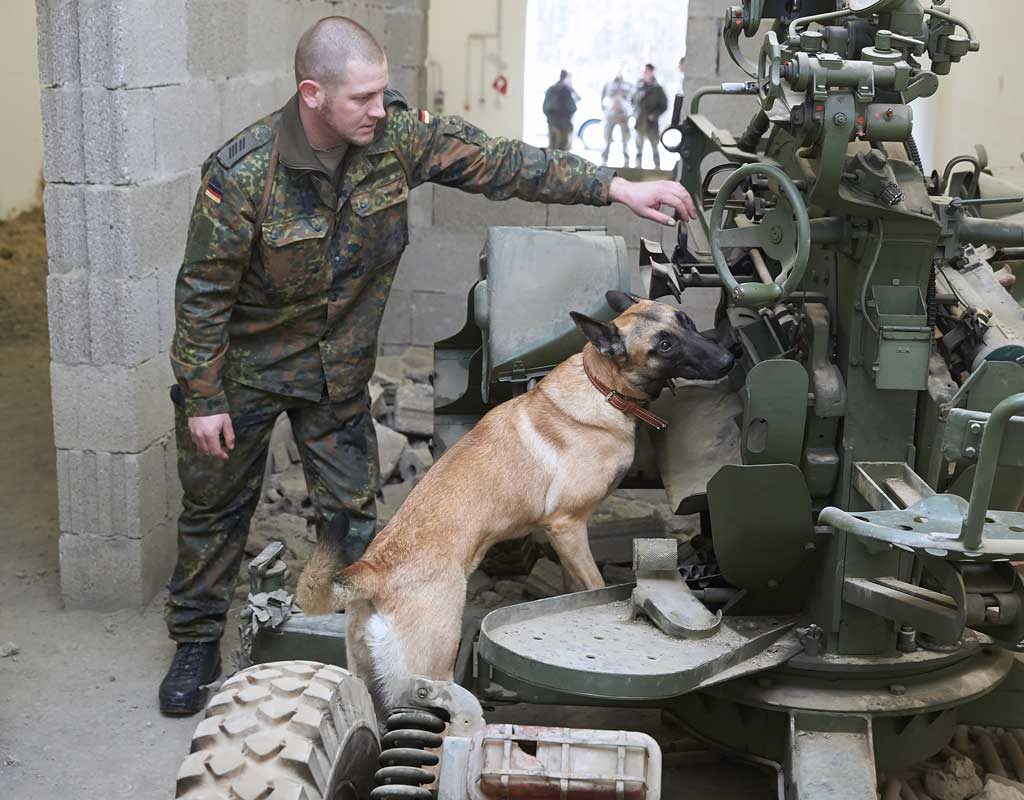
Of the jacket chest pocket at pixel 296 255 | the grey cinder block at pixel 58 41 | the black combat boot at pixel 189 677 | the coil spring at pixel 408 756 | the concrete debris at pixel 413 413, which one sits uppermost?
the grey cinder block at pixel 58 41

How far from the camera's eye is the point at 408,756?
3.05 m

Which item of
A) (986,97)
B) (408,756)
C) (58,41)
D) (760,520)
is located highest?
(58,41)

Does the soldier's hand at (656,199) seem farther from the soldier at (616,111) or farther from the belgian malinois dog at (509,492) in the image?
the soldier at (616,111)

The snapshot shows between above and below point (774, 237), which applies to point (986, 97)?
above

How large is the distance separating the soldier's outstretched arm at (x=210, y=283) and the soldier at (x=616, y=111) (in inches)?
225

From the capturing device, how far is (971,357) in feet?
12.3

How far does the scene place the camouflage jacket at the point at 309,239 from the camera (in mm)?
4133

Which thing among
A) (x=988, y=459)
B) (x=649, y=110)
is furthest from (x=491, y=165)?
(x=649, y=110)

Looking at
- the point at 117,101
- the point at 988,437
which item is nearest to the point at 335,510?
the point at 117,101

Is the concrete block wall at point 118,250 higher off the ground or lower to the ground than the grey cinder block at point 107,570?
higher

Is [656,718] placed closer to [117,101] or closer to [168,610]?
[168,610]

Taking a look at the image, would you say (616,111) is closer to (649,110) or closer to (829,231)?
(649,110)

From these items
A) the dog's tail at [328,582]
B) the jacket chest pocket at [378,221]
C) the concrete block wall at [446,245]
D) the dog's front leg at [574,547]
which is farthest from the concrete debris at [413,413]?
the dog's tail at [328,582]

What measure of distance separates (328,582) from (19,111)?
26.3ft
